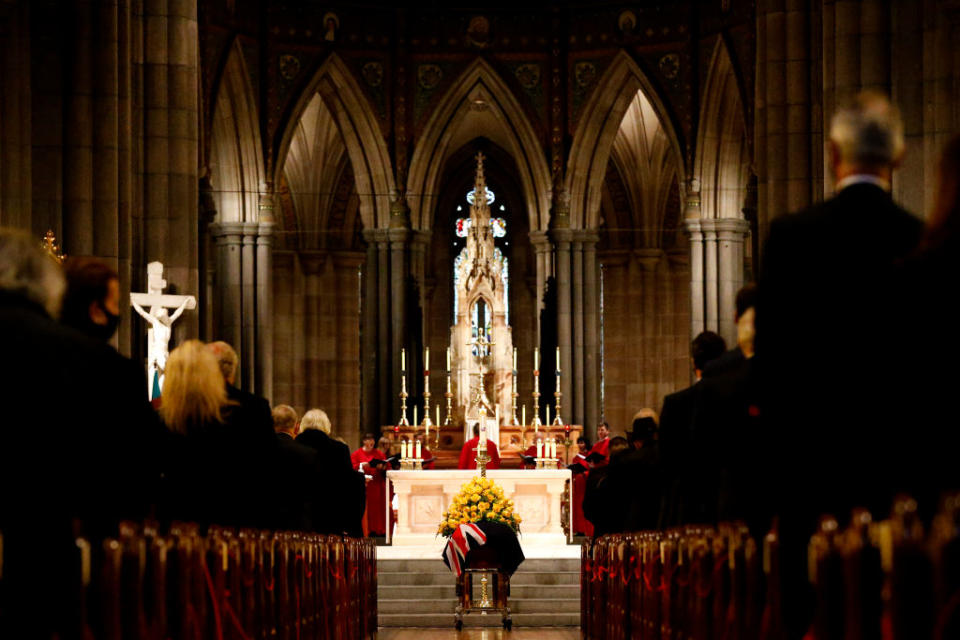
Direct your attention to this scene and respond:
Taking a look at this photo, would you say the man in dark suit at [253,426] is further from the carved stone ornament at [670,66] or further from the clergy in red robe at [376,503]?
the carved stone ornament at [670,66]

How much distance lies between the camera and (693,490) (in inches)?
276

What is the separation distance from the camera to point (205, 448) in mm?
6527

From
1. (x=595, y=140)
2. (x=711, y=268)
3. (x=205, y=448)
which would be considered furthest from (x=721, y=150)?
(x=205, y=448)

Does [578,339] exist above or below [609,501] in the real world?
above

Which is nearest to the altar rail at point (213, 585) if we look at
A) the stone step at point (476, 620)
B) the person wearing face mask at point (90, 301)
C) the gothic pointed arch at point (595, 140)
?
the person wearing face mask at point (90, 301)

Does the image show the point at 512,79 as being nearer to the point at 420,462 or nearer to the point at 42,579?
the point at 420,462

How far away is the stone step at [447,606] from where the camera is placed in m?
15.1

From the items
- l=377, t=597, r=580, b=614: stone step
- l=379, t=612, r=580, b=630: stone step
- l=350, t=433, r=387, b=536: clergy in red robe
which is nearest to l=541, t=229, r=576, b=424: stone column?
l=350, t=433, r=387, b=536: clergy in red robe

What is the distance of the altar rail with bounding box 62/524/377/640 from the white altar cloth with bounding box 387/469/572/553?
7.63m

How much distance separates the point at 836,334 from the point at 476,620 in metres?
10.6

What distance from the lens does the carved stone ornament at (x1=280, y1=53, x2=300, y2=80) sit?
92.2ft

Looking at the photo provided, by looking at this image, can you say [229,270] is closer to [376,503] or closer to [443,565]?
[376,503]

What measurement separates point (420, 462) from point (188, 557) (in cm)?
1292

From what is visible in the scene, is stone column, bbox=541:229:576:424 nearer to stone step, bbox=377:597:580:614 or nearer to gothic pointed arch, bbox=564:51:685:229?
gothic pointed arch, bbox=564:51:685:229
